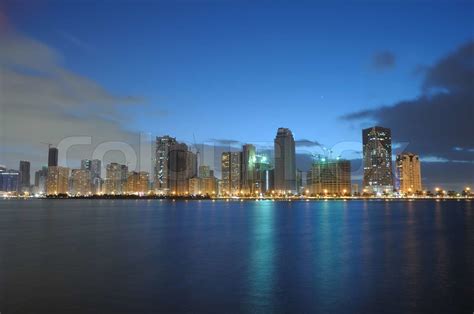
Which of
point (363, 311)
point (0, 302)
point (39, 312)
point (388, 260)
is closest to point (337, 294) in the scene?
point (363, 311)

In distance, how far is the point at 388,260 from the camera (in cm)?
2420

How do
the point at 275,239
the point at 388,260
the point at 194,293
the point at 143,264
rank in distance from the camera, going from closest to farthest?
the point at 194,293, the point at 143,264, the point at 388,260, the point at 275,239

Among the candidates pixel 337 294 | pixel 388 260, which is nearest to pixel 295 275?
pixel 337 294

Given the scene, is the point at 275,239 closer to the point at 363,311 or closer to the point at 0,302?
the point at 363,311

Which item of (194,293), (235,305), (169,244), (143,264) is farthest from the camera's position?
(169,244)

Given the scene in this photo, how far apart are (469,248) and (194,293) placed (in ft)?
73.9

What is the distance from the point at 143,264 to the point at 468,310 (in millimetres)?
15764

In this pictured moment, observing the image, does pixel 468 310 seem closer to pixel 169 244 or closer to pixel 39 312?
pixel 39 312

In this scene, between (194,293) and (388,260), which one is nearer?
(194,293)

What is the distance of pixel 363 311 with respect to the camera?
46.2 feet

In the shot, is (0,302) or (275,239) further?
(275,239)

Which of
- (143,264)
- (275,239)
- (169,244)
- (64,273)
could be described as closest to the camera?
(64,273)

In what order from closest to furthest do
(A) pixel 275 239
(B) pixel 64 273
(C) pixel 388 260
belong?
(B) pixel 64 273, (C) pixel 388 260, (A) pixel 275 239

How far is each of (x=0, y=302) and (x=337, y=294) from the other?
12870 mm
